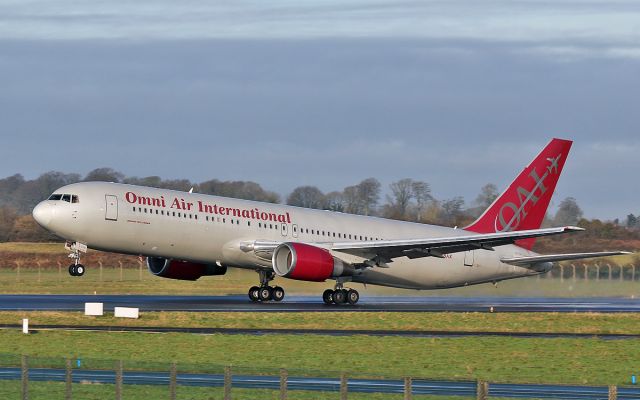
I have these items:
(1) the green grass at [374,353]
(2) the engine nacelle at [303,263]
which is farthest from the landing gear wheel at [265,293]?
(1) the green grass at [374,353]

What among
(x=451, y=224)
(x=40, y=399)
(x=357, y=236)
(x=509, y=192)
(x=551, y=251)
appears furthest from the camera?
(x=451, y=224)

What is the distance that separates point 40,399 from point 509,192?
130 ft

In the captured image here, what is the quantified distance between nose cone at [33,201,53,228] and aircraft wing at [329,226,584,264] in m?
12.2

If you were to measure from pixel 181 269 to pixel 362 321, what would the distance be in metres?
15.7

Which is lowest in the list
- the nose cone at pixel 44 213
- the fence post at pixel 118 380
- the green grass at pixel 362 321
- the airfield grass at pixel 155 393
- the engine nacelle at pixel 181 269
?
the airfield grass at pixel 155 393

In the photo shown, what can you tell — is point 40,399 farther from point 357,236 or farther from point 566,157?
point 566,157

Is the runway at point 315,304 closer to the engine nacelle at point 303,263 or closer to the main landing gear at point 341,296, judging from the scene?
the main landing gear at point 341,296

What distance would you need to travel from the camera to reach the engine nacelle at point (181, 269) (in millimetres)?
54781

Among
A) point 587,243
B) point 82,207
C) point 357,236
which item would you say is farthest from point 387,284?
point 587,243

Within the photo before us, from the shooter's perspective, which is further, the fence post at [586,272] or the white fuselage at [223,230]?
the fence post at [586,272]

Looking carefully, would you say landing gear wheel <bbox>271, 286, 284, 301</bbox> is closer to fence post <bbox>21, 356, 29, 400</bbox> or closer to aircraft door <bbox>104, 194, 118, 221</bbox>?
aircraft door <bbox>104, 194, 118, 221</bbox>

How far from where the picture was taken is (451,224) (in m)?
81.3

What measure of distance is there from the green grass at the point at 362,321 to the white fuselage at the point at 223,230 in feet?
21.9

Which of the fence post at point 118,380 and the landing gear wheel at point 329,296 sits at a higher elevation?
the landing gear wheel at point 329,296
